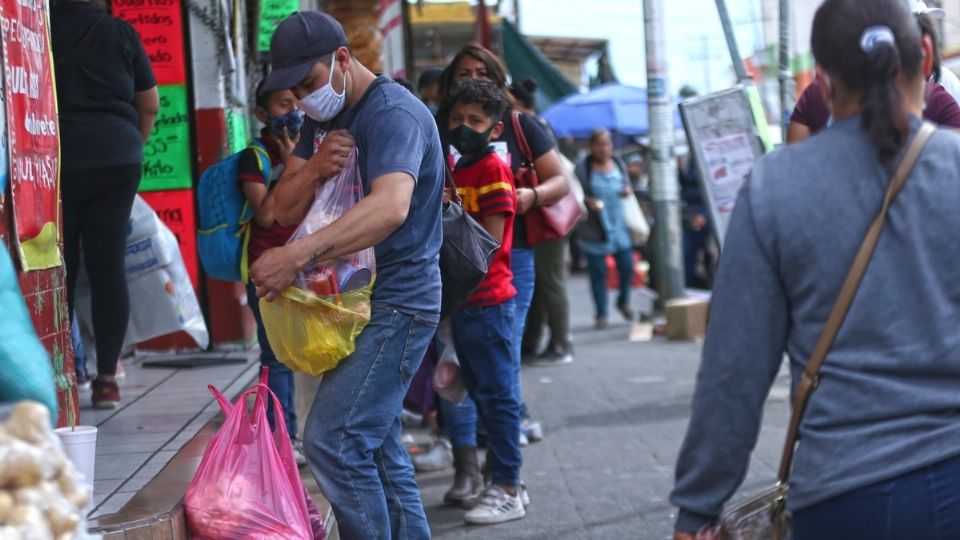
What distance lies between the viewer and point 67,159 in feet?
20.6

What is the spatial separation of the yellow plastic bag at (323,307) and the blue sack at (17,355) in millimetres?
1499

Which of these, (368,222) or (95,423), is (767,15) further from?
(368,222)

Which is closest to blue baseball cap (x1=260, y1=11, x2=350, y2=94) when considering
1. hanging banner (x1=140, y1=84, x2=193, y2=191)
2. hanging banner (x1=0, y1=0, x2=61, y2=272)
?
hanging banner (x1=0, y1=0, x2=61, y2=272)

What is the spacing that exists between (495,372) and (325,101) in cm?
207

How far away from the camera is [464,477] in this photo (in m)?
6.20

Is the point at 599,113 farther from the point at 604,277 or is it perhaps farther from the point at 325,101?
the point at 325,101

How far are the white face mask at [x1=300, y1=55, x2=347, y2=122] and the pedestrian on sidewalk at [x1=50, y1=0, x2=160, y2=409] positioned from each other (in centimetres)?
245

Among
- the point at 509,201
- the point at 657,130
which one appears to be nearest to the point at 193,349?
the point at 509,201

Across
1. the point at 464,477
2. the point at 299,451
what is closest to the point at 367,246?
the point at 464,477

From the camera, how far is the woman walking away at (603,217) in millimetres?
13922

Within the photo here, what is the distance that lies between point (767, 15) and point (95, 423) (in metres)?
6.68

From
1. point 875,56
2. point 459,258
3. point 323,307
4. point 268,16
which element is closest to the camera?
point 875,56

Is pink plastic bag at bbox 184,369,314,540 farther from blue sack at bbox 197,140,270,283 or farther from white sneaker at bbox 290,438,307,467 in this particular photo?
white sneaker at bbox 290,438,307,467

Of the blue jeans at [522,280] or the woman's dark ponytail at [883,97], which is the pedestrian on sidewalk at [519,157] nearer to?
the blue jeans at [522,280]
